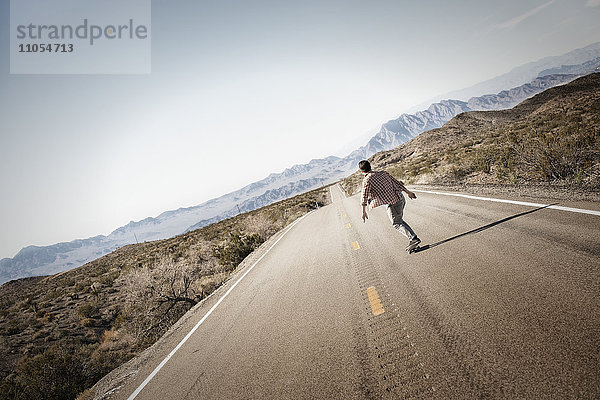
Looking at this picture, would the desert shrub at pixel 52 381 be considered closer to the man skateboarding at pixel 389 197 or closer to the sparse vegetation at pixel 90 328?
the sparse vegetation at pixel 90 328

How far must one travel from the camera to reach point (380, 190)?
5.15 meters

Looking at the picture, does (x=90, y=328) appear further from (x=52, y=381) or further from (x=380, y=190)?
(x=380, y=190)

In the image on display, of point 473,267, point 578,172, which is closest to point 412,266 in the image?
point 473,267

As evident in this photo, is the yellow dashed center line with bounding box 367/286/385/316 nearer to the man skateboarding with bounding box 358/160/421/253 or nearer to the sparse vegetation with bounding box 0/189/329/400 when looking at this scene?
the man skateboarding with bounding box 358/160/421/253

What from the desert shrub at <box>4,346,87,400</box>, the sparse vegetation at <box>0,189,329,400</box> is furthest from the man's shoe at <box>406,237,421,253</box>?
the desert shrub at <box>4,346,87,400</box>

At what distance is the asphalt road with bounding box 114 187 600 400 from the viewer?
2049 millimetres

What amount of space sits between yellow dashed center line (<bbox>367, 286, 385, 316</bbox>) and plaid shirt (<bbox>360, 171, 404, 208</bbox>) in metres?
1.72

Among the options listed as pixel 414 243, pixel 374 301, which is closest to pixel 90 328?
pixel 374 301

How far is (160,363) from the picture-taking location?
449cm

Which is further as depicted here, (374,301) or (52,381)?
(52,381)

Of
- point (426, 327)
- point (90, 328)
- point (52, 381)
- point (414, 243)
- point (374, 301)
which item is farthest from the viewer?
point (90, 328)

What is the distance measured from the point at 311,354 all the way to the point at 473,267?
278cm

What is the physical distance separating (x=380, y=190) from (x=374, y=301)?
229 cm

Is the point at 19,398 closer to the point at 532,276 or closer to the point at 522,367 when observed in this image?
the point at 522,367
